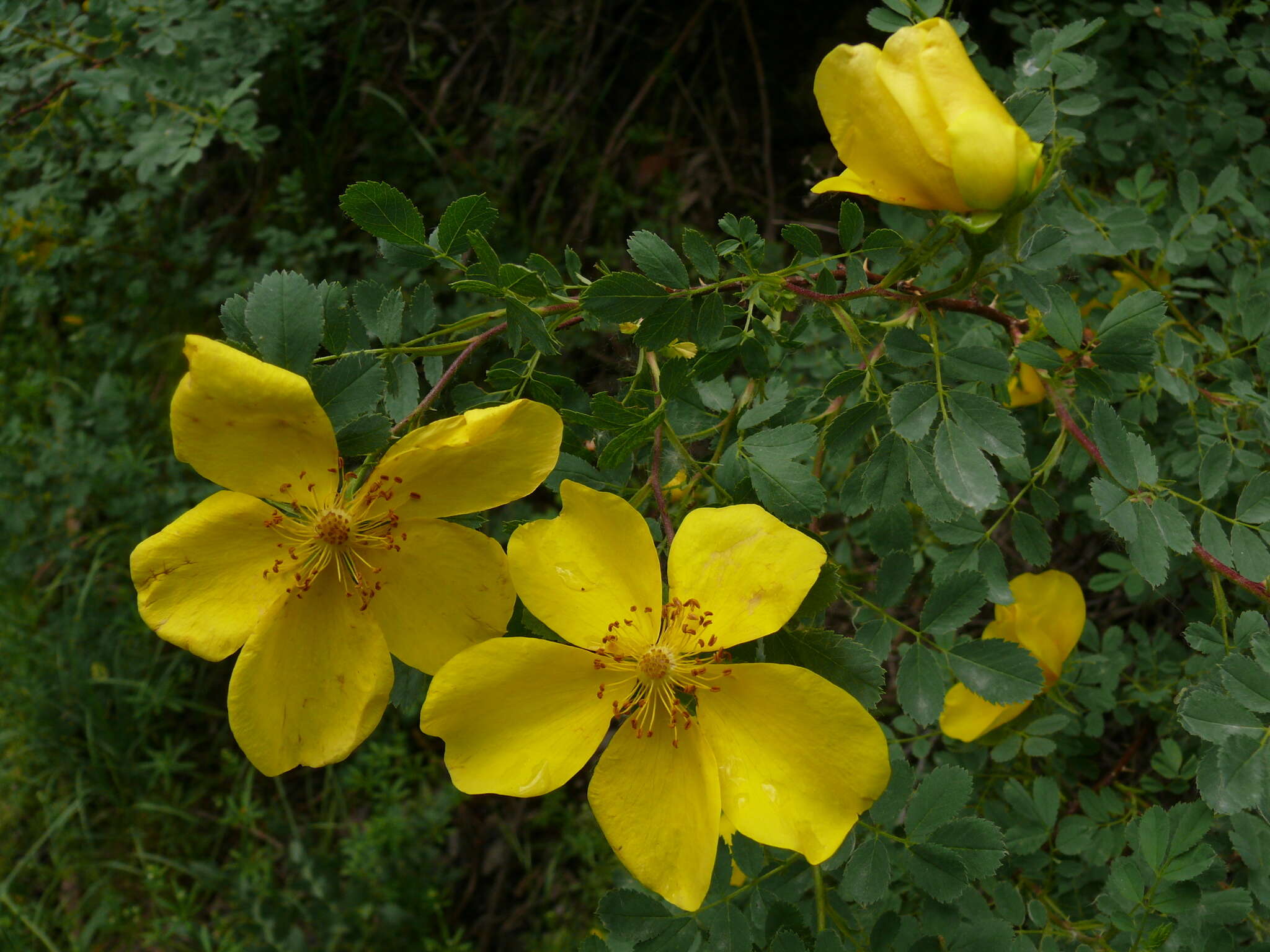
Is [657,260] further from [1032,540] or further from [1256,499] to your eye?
[1256,499]

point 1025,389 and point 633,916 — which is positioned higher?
point 1025,389

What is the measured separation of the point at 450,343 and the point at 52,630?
220cm

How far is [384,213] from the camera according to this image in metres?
0.86

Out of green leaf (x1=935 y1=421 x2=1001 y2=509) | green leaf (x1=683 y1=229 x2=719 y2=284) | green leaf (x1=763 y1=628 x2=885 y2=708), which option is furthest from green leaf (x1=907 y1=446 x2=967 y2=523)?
green leaf (x1=683 y1=229 x2=719 y2=284)

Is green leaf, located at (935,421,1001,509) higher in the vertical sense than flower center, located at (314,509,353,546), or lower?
higher

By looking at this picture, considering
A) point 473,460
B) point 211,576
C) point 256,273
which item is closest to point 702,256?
point 473,460

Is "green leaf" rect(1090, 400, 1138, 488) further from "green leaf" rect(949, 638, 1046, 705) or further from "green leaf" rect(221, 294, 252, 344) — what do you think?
"green leaf" rect(221, 294, 252, 344)

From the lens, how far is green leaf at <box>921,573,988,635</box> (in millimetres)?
919

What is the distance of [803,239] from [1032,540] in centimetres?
43

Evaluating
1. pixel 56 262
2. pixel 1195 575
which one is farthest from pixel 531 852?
pixel 56 262

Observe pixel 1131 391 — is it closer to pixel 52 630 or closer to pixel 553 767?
pixel 553 767

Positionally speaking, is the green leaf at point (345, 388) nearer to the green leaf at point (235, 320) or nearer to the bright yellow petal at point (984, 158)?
the green leaf at point (235, 320)

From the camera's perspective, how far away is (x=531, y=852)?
230 cm

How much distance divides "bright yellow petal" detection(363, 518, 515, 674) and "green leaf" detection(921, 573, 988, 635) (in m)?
0.41
